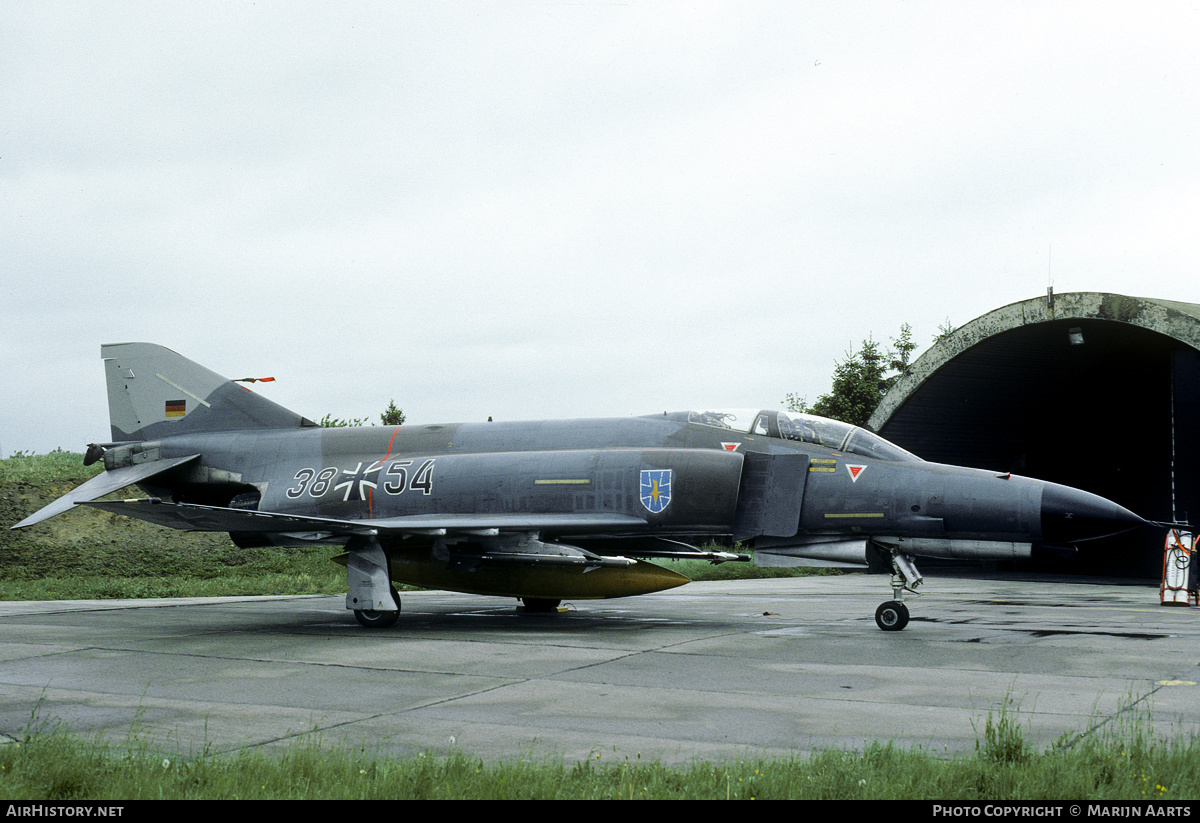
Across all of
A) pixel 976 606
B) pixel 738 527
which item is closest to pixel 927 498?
pixel 738 527

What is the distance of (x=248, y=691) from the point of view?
24.7ft

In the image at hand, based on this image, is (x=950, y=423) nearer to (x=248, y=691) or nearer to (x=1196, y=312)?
(x=1196, y=312)

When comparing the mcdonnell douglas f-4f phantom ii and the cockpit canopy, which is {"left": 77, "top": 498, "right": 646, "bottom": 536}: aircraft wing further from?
the cockpit canopy

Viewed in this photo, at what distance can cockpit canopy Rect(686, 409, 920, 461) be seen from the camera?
12.2 metres

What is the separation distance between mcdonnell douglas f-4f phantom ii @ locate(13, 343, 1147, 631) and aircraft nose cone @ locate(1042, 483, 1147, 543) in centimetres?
2

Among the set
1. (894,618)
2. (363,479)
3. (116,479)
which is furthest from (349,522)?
(894,618)

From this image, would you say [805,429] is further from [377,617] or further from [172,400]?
[172,400]

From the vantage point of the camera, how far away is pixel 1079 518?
1077 cm

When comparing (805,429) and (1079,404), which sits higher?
(1079,404)

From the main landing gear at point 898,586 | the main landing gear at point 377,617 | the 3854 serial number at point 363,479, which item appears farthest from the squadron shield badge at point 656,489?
the main landing gear at point 377,617

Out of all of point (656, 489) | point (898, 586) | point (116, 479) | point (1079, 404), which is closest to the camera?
point (898, 586)

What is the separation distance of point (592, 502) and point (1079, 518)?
18.4 ft

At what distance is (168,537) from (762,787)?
25009mm

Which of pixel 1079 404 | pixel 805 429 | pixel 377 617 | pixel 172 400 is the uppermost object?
pixel 1079 404
